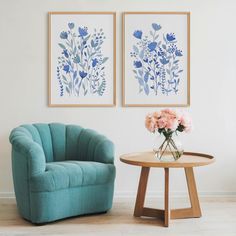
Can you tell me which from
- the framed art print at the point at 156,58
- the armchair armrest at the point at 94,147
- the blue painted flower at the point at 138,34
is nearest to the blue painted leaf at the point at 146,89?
the framed art print at the point at 156,58

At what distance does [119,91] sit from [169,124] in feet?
3.77

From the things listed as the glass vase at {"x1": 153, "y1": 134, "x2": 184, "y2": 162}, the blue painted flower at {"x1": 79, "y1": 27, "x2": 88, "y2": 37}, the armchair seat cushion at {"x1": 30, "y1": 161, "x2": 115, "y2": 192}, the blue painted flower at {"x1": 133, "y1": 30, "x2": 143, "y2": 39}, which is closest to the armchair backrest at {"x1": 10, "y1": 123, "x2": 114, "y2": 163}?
the armchair seat cushion at {"x1": 30, "y1": 161, "x2": 115, "y2": 192}

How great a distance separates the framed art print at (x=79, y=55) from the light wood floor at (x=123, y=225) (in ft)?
4.16

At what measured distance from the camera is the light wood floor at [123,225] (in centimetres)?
341

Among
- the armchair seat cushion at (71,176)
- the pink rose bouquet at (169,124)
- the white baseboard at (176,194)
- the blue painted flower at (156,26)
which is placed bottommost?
the white baseboard at (176,194)

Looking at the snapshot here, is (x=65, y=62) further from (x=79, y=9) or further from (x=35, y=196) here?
(x=35, y=196)

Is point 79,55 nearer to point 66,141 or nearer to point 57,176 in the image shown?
Answer: point 66,141

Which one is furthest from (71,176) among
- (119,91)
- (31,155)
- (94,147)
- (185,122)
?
(119,91)

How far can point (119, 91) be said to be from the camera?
4.57 metres

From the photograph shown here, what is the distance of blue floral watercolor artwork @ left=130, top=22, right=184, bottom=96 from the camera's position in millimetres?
4527

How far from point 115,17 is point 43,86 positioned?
3.40ft

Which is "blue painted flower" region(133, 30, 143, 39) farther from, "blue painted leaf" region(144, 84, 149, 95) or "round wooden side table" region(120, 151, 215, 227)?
"round wooden side table" region(120, 151, 215, 227)

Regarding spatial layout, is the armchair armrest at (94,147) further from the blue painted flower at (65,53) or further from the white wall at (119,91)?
Result: the blue painted flower at (65,53)

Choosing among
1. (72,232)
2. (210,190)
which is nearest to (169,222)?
(72,232)
